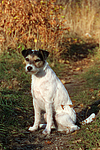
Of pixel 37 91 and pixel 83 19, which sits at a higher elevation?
pixel 83 19

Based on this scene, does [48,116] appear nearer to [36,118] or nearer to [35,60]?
[36,118]

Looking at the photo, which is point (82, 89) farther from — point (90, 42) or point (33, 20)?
point (90, 42)

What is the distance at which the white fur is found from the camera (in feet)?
12.6

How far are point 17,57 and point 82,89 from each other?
8.33 ft

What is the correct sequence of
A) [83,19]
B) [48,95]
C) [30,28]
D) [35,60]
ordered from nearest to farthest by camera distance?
[35,60], [48,95], [30,28], [83,19]

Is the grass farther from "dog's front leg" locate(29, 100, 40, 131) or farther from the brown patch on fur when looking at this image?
the brown patch on fur

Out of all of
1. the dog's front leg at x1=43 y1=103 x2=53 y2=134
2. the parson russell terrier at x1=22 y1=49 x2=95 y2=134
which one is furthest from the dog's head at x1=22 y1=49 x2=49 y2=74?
the dog's front leg at x1=43 y1=103 x2=53 y2=134

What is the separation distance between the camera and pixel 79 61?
352 inches

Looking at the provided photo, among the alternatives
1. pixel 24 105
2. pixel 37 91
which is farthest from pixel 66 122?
pixel 24 105

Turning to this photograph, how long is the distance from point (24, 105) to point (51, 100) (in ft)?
5.01

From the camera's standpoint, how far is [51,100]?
12.8ft

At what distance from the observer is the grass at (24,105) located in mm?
3733

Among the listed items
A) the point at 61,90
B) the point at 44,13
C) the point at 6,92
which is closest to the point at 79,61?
the point at 44,13

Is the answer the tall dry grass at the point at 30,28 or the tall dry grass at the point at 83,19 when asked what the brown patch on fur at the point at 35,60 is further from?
the tall dry grass at the point at 83,19
